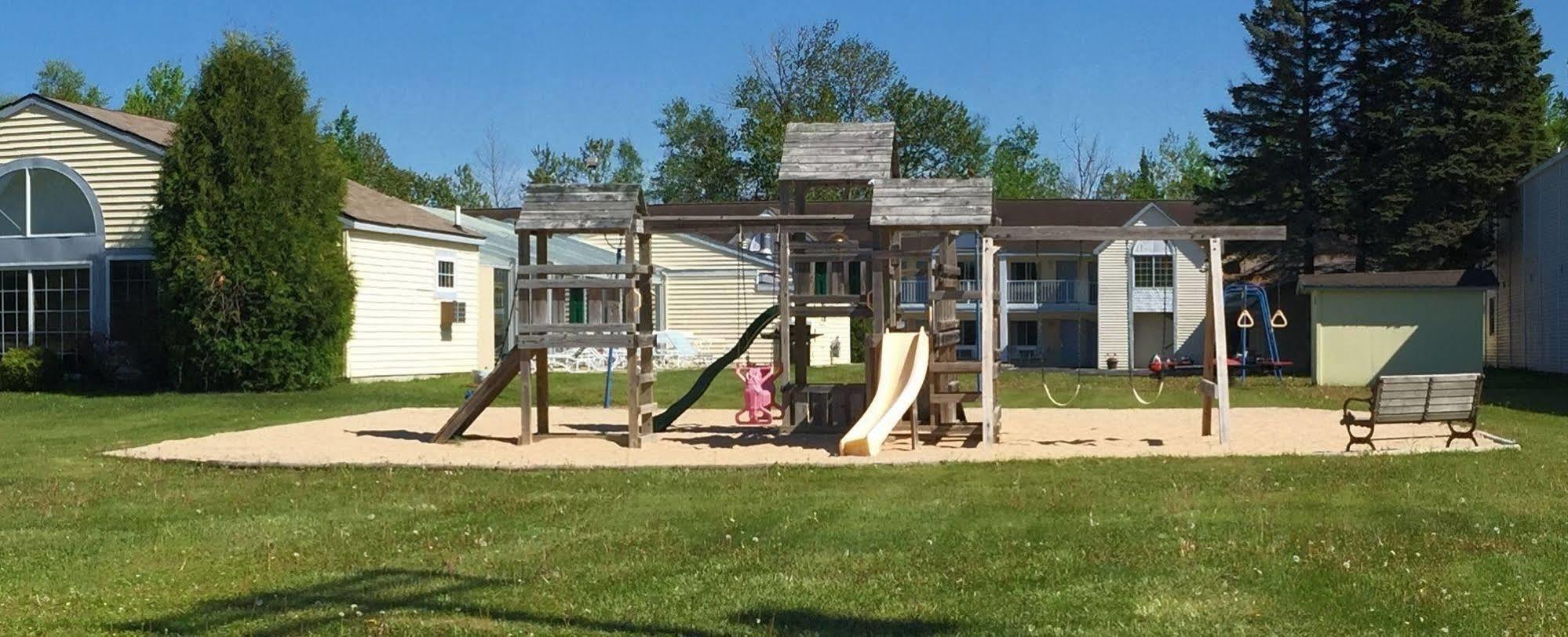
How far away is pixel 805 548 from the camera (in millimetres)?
9203

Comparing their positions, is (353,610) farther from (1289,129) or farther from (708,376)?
(1289,129)

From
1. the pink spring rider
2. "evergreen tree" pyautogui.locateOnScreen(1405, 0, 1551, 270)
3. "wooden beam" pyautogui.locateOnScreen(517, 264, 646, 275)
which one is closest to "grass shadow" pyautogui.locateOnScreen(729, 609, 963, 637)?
"wooden beam" pyautogui.locateOnScreen(517, 264, 646, 275)

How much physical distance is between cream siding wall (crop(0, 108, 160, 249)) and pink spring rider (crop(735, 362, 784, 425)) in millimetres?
13013

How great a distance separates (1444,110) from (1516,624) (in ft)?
118

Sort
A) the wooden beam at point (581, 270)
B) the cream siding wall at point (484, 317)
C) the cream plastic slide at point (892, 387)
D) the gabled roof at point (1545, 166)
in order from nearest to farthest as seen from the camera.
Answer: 1. the cream plastic slide at point (892, 387)
2. the wooden beam at point (581, 270)
3. the cream siding wall at point (484, 317)
4. the gabled roof at point (1545, 166)

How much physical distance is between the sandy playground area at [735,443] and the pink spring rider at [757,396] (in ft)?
1.15

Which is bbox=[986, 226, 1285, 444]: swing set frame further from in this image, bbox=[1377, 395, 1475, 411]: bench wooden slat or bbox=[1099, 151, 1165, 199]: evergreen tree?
bbox=[1099, 151, 1165, 199]: evergreen tree

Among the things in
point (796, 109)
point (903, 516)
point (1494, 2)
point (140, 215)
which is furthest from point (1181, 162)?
point (903, 516)

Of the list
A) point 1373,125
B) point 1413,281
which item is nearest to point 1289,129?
point 1373,125

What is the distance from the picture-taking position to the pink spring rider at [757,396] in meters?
20.3

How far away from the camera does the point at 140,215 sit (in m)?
28.1

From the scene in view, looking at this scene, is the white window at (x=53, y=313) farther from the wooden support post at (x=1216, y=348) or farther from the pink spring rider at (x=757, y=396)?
the wooden support post at (x=1216, y=348)

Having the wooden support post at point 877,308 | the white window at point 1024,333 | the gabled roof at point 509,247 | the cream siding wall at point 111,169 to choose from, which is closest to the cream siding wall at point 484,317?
the gabled roof at point 509,247

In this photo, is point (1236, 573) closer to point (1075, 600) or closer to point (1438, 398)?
point (1075, 600)
